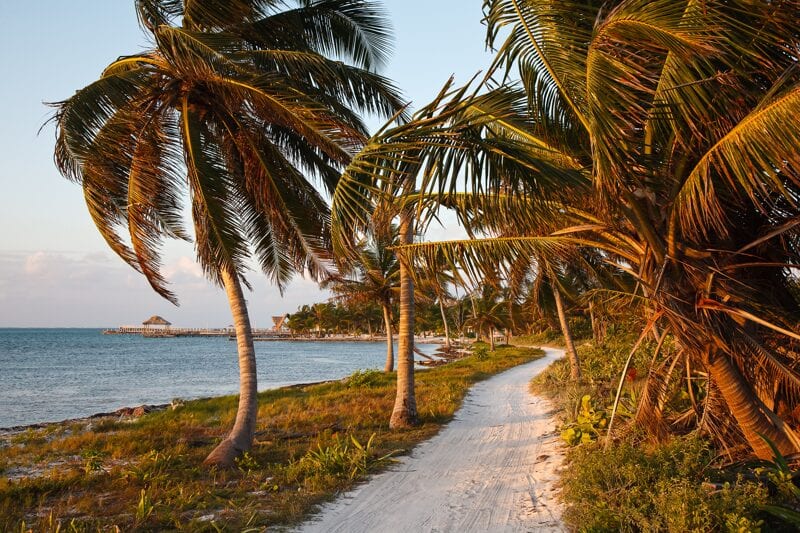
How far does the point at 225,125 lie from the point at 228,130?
0.33 ft

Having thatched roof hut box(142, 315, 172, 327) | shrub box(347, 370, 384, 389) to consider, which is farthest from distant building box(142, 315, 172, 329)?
shrub box(347, 370, 384, 389)

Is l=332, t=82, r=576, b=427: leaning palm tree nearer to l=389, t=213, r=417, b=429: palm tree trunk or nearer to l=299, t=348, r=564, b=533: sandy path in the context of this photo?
l=299, t=348, r=564, b=533: sandy path

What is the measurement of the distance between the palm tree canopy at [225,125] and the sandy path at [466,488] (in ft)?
12.0

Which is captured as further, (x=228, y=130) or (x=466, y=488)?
(x=228, y=130)

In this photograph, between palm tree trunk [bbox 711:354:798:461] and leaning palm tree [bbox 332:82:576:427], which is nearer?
leaning palm tree [bbox 332:82:576:427]

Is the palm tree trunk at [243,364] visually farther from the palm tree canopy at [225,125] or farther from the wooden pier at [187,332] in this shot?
the wooden pier at [187,332]

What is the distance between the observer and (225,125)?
8.70 m

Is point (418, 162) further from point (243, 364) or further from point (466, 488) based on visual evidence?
point (243, 364)

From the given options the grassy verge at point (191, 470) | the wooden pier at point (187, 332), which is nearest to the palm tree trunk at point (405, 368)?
the grassy verge at point (191, 470)

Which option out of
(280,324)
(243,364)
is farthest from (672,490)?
(280,324)

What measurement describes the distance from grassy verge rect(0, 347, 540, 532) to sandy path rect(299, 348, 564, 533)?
382 mm

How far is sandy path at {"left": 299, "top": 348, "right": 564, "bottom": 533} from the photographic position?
215 inches

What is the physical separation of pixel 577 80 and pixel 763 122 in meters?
1.42

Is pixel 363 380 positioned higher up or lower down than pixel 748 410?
lower down
